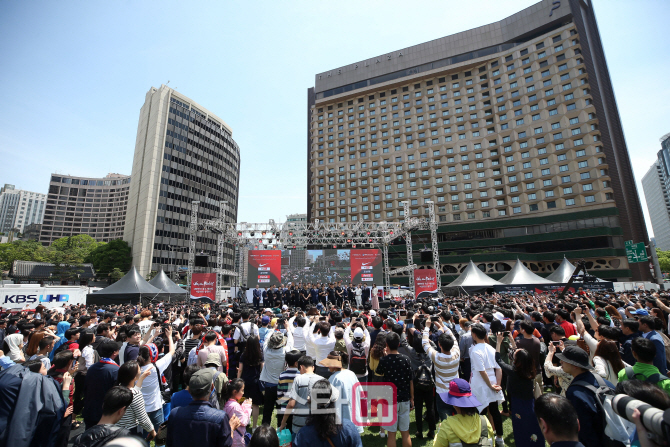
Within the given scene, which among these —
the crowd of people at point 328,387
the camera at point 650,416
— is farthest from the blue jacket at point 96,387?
the camera at point 650,416

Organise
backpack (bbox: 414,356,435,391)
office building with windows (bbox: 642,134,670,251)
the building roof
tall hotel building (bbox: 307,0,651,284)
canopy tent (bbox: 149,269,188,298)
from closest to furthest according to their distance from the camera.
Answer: backpack (bbox: 414,356,435,391), canopy tent (bbox: 149,269,188,298), the building roof, tall hotel building (bbox: 307,0,651,284), office building with windows (bbox: 642,134,670,251)

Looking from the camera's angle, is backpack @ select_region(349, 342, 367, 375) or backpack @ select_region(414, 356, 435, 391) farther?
backpack @ select_region(349, 342, 367, 375)

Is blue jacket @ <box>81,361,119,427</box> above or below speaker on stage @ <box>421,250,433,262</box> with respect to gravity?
below

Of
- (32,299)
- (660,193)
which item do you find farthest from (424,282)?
(660,193)

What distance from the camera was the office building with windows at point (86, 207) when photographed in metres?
107

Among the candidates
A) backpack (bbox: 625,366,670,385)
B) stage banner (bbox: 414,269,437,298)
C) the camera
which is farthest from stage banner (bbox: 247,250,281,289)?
the camera

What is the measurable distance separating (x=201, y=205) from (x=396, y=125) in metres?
44.1

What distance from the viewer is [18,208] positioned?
485 feet

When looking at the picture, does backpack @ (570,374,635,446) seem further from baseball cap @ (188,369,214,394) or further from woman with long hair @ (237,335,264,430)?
woman with long hair @ (237,335,264,430)

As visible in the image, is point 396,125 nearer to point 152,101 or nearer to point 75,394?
point 152,101

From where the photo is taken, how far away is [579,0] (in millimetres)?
48594

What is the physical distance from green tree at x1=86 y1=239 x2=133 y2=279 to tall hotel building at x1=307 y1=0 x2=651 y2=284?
35.2 m

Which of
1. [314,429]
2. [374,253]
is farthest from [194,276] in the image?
[314,429]

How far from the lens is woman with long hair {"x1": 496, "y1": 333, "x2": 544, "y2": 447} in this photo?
3.78 meters
